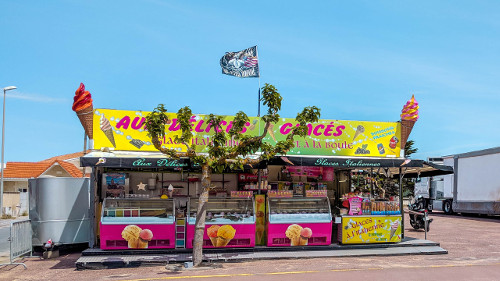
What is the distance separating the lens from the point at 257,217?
1348 centimetres

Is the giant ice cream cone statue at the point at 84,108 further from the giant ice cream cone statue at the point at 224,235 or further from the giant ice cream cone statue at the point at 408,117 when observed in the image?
the giant ice cream cone statue at the point at 408,117

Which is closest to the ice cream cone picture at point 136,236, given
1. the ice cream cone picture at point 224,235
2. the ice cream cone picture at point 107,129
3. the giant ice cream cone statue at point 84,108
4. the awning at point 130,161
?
the awning at point 130,161

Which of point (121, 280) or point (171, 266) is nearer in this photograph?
point (121, 280)

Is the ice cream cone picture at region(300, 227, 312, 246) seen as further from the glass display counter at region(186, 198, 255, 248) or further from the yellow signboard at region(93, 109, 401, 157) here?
the yellow signboard at region(93, 109, 401, 157)

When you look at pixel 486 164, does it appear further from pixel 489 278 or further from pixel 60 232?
pixel 60 232

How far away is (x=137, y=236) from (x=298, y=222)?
167 inches

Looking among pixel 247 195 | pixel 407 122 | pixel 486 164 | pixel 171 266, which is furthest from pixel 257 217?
pixel 486 164

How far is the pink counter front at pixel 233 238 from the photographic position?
12.5 metres

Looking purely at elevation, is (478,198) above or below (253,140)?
below

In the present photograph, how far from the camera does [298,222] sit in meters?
13.0

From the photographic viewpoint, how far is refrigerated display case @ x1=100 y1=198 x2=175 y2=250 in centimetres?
1221

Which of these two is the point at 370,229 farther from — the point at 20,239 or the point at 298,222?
the point at 20,239

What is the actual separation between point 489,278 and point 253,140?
5.66 metres

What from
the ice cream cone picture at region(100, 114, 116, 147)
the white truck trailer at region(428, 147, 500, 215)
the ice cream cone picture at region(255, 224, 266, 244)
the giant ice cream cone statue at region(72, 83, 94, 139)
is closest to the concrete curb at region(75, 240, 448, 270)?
the ice cream cone picture at region(255, 224, 266, 244)
